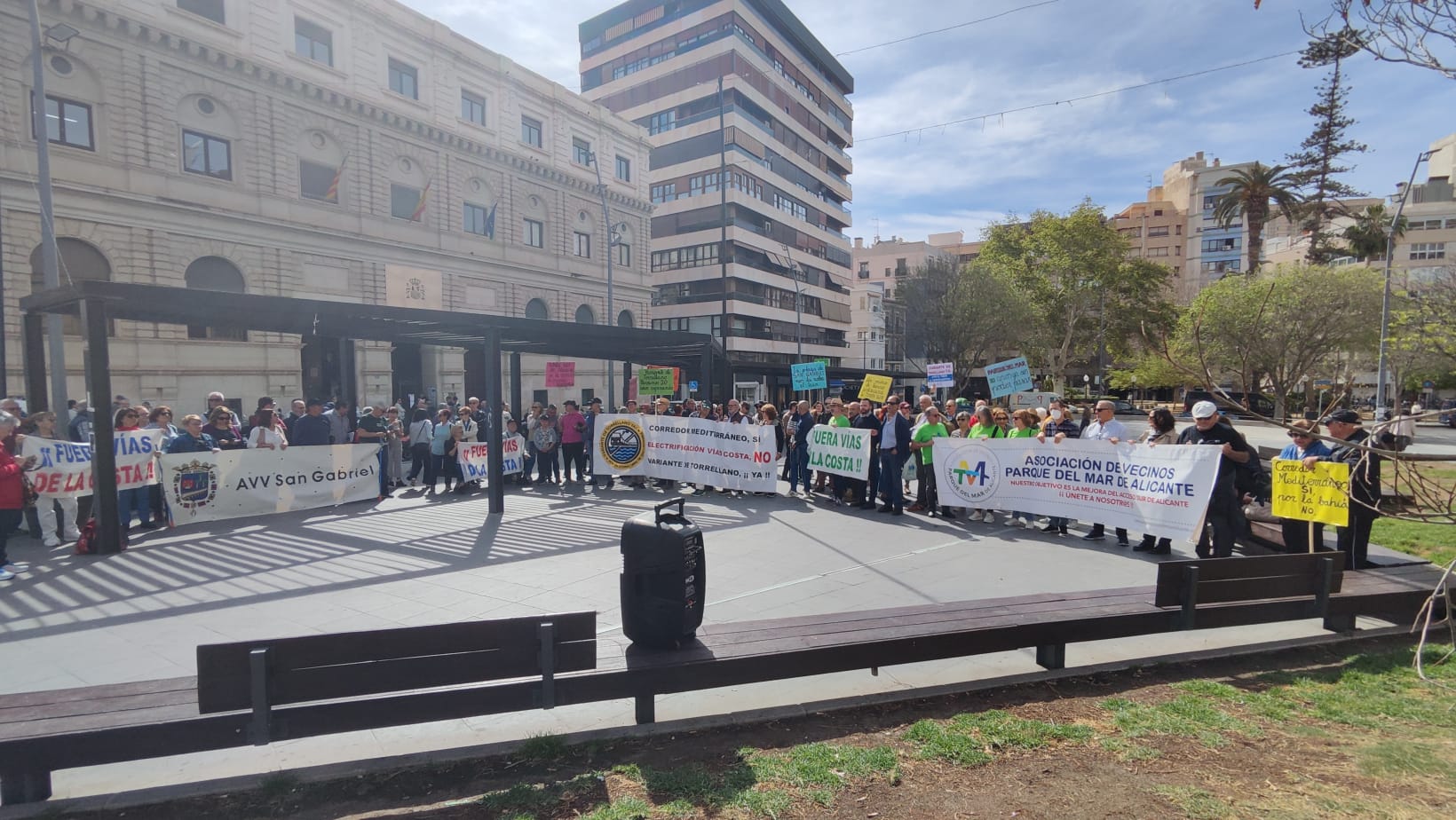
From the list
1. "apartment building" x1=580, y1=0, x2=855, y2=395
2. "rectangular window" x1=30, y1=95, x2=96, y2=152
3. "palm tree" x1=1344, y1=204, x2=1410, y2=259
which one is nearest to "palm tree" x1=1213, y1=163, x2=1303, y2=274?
"palm tree" x1=1344, y1=204, x2=1410, y2=259

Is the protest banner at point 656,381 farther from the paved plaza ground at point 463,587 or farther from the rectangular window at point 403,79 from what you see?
the rectangular window at point 403,79

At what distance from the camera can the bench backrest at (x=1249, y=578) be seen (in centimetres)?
485

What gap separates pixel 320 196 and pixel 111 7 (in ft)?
28.3

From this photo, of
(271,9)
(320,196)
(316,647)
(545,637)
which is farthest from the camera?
(320,196)

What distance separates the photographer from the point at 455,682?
355 cm

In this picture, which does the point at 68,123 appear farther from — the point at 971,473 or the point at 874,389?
the point at 971,473

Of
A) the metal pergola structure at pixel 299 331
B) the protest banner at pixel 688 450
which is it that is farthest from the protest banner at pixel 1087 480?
the metal pergola structure at pixel 299 331

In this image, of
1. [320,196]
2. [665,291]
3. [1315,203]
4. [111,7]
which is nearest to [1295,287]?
[1315,203]

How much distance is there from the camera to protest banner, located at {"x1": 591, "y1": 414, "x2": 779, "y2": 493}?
1279cm

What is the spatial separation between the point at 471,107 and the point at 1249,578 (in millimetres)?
40504

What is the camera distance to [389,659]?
346 centimetres

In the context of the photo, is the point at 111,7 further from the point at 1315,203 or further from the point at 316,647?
the point at 1315,203

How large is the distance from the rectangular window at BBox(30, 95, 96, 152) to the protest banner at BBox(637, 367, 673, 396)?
21990mm

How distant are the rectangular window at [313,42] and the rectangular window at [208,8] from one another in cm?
253
